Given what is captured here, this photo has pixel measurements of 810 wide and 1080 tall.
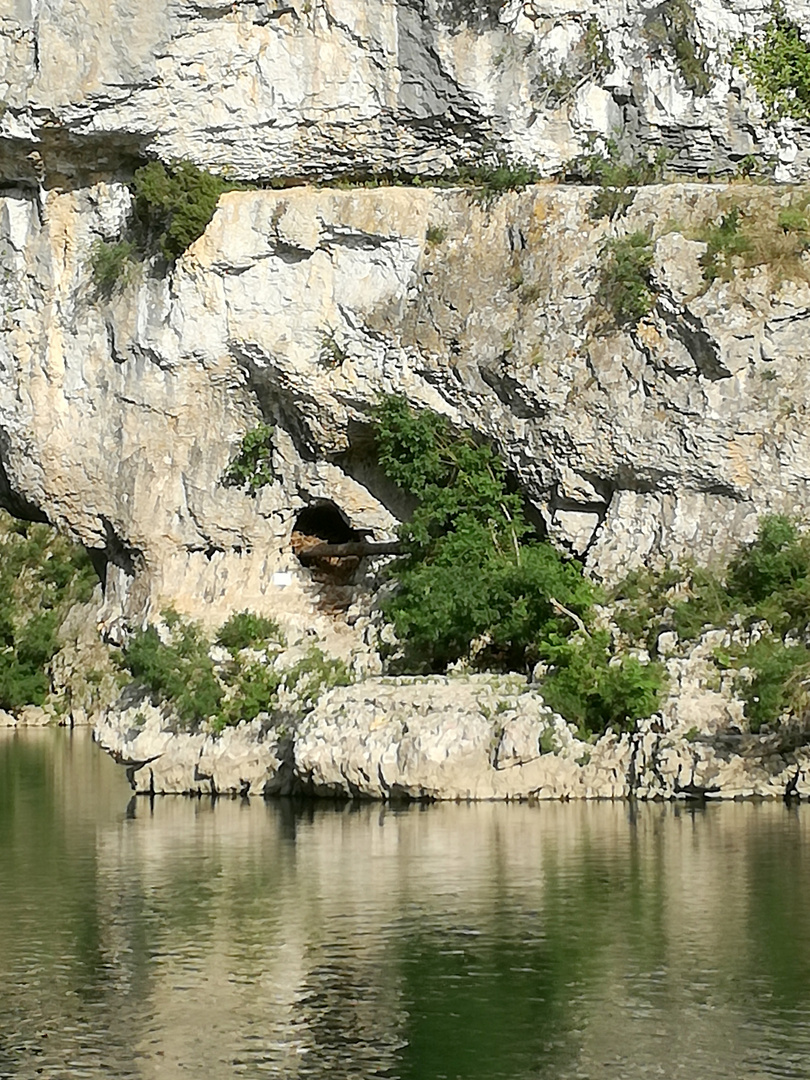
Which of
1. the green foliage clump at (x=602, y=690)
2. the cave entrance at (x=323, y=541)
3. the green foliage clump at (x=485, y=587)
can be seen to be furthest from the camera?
the cave entrance at (x=323, y=541)

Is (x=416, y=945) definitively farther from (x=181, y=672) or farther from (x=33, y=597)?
(x=33, y=597)

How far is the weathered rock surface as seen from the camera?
2997 centimetres

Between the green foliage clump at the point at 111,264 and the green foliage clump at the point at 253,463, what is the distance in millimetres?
4220

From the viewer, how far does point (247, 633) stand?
36062 millimetres

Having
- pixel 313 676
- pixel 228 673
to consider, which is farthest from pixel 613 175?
pixel 228 673

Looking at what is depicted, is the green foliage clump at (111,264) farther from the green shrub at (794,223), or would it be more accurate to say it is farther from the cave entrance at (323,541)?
the green shrub at (794,223)

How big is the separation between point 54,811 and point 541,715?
8.76 metres

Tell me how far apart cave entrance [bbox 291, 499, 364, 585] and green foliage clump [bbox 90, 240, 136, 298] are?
6.06 m

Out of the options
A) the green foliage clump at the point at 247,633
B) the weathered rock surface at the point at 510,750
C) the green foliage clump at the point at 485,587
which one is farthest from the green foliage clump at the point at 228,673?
the green foliage clump at the point at 485,587

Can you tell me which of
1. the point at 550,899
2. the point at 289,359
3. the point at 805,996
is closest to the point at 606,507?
the point at 289,359

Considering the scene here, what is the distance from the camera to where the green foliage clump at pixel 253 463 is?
129ft

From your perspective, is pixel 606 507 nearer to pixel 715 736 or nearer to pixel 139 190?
pixel 715 736

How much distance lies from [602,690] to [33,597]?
1432 inches

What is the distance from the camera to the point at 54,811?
33625 mm
